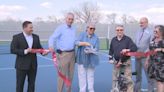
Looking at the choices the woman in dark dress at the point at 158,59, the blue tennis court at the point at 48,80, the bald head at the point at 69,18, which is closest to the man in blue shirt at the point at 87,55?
the bald head at the point at 69,18

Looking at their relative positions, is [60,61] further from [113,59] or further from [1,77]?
[1,77]

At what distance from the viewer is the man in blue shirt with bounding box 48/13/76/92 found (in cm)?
830

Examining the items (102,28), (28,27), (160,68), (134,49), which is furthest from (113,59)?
(102,28)

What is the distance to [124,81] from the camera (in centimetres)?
830

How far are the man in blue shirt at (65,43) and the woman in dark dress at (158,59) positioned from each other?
73.4 inches

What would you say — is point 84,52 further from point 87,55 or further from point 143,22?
point 143,22

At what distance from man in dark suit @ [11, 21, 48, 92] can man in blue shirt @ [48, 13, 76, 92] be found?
0.58 metres

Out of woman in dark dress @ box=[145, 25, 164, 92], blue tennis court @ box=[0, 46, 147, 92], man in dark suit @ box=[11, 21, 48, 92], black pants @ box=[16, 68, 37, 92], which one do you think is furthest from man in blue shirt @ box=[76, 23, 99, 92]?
blue tennis court @ box=[0, 46, 147, 92]

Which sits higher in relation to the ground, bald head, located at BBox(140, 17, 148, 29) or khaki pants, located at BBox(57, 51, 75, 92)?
bald head, located at BBox(140, 17, 148, 29)

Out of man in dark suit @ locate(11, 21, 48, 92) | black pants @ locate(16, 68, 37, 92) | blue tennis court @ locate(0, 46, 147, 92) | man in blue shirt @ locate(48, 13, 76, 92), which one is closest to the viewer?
man in dark suit @ locate(11, 21, 48, 92)

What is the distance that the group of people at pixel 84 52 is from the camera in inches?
301

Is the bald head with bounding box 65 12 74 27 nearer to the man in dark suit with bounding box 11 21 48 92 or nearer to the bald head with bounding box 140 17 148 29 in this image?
the man in dark suit with bounding box 11 21 48 92

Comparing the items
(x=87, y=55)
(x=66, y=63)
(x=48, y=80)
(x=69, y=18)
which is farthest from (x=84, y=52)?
(x=48, y=80)

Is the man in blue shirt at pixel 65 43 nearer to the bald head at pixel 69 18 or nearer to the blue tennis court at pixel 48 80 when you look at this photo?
the bald head at pixel 69 18
